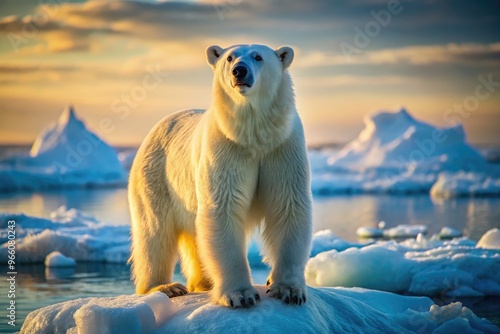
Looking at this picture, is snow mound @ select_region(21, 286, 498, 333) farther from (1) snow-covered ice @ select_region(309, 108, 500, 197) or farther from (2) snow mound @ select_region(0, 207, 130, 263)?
(1) snow-covered ice @ select_region(309, 108, 500, 197)

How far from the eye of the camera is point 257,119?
463 centimetres

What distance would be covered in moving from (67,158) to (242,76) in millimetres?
22704

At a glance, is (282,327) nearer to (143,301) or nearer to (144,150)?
(143,301)

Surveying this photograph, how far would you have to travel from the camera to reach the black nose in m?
4.36

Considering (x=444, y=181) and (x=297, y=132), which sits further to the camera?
(x=444, y=181)

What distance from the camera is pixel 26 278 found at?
10.5 metres

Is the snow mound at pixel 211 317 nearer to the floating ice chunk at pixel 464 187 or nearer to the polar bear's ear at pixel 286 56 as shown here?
the polar bear's ear at pixel 286 56

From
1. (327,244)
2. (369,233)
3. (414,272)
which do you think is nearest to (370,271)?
(414,272)

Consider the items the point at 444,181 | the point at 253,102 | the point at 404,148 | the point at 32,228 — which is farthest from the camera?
the point at 404,148

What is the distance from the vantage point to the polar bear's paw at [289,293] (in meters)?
4.73

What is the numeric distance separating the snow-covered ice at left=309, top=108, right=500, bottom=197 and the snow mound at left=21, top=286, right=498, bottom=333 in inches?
842

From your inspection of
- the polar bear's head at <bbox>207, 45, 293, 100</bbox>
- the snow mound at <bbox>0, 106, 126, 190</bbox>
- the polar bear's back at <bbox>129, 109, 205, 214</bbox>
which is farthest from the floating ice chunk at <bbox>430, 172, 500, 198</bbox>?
the polar bear's head at <bbox>207, 45, 293, 100</bbox>

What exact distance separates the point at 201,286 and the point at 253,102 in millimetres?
1878

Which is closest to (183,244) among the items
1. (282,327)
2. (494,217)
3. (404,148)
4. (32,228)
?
(282,327)
